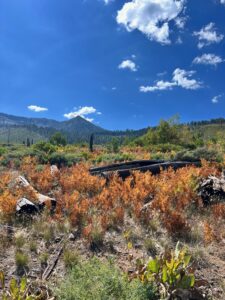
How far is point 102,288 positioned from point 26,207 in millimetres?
3869

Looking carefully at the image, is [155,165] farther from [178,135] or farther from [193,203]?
[178,135]

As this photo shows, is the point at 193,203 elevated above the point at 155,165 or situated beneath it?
situated beneath

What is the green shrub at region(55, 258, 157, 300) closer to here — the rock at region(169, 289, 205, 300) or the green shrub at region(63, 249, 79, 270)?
the rock at region(169, 289, 205, 300)

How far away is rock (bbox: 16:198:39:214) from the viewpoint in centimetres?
698

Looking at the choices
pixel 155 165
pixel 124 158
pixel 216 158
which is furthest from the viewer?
pixel 124 158

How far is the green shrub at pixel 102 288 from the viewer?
3.66 metres

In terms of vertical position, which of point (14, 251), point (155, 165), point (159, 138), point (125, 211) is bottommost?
point (14, 251)

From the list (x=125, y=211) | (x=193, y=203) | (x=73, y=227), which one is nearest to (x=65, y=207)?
(x=73, y=227)

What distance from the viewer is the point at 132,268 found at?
4.88 metres

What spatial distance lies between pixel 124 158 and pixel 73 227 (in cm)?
1040

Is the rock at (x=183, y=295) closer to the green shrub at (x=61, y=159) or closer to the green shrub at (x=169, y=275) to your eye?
the green shrub at (x=169, y=275)

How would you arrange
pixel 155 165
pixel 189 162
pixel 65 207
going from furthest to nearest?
pixel 189 162 → pixel 155 165 → pixel 65 207

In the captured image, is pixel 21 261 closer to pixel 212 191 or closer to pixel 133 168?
pixel 212 191

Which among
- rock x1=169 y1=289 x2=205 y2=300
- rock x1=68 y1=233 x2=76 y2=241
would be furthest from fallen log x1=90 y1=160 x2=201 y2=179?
rock x1=169 y1=289 x2=205 y2=300
